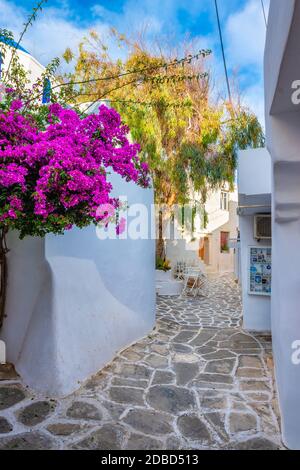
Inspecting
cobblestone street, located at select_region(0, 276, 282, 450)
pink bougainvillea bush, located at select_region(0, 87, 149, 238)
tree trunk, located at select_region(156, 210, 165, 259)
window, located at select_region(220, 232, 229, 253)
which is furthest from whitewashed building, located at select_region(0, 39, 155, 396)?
window, located at select_region(220, 232, 229, 253)

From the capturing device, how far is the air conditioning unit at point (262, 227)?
7734 mm

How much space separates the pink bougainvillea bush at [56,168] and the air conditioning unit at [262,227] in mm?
4545

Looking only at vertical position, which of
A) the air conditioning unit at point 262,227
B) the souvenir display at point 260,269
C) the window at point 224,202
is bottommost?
the souvenir display at point 260,269

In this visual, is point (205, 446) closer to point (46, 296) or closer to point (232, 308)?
point (46, 296)

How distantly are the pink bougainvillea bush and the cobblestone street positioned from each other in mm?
2367

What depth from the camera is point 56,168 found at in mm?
3410

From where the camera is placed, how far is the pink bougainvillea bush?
11.4ft

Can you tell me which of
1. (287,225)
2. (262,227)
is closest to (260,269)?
(262,227)

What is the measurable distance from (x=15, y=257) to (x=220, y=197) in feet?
72.8

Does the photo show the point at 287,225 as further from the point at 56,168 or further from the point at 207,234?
the point at 207,234

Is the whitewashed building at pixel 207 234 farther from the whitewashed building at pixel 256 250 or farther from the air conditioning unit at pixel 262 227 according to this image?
the air conditioning unit at pixel 262 227

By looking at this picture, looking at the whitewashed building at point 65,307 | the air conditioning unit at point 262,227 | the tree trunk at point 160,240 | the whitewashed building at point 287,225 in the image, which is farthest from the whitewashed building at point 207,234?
the whitewashed building at point 287,225

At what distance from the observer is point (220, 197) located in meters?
25.8

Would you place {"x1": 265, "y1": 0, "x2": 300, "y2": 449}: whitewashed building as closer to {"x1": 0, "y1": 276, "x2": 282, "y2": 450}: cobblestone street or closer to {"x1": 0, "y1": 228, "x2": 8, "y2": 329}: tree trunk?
{"x1": 0, "y1": 276, "x2": 282, "y2": 450}: cobblestone street
